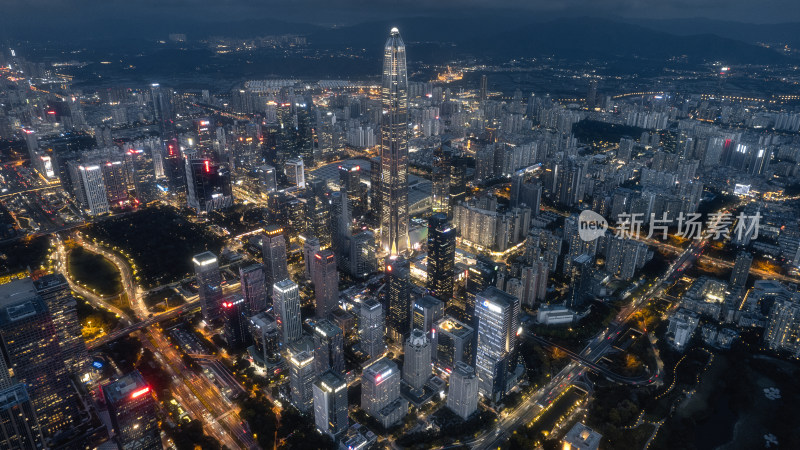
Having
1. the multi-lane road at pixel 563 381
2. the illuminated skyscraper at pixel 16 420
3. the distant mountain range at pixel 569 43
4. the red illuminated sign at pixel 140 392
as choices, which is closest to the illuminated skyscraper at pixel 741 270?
the multi-lane road at pixel 563 381

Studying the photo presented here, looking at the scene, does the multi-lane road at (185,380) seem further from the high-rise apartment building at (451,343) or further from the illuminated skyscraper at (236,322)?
the high-rise apartment building at (451,343)

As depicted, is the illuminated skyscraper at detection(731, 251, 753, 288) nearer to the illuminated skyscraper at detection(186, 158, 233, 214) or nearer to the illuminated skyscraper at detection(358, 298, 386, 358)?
the illuminated skyscraper at detection(358, 298, 386, 358)

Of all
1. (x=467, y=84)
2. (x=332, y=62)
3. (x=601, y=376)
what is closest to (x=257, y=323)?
(x=601, y=376)

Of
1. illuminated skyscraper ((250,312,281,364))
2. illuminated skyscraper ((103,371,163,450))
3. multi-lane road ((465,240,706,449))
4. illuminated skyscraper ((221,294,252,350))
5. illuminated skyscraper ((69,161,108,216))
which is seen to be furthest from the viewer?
illuminated skyscraper ((69,161,108,216))

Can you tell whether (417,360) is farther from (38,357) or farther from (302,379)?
(38,357)

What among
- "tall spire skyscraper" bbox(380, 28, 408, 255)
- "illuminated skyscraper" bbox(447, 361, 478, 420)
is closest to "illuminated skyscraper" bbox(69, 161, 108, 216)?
"tall spire skyscraper" bbox(380, 28, 408, 255)

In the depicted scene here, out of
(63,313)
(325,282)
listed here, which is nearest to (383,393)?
(325,282)
